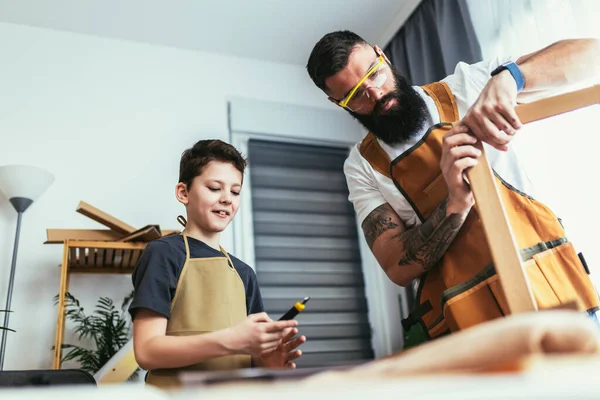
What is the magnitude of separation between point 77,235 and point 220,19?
133 cm

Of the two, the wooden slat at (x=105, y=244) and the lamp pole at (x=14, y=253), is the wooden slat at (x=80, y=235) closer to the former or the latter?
the wooden slat at (x=105, y=244)

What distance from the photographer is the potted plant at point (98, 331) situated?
194 centimetres

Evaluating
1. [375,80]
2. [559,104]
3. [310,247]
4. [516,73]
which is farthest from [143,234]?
[559,104]

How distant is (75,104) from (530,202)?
87.3 inches

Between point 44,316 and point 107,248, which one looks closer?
point 107,248

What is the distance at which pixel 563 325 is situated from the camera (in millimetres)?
327

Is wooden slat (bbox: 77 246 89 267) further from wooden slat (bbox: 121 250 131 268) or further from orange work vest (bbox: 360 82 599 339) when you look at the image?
orange work vest (bbox: 360 82 599 339)

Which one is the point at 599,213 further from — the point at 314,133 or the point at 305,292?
the point at 314,133

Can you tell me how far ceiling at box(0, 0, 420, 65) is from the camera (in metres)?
2.54

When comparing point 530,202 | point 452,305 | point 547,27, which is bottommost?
point 452,305

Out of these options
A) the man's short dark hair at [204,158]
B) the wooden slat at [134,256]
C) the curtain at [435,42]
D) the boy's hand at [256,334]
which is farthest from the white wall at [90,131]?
the boy's hand at [256,334]

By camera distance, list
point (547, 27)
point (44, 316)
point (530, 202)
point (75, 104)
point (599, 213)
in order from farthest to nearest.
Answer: point (75, 104) → point (44, 316) → point (547, 27) → point (599, 213) → point (530, 202)

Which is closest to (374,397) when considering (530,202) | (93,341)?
(530,202)

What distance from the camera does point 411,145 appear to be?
50.3 inches
